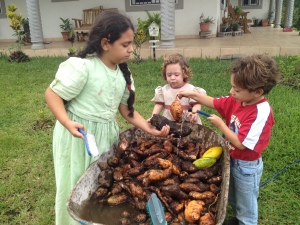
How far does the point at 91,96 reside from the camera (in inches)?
80.1

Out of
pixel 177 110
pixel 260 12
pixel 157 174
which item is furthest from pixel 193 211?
pixel 260 12

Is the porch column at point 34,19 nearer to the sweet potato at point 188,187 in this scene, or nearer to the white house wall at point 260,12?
the sweet potato at point 188,187

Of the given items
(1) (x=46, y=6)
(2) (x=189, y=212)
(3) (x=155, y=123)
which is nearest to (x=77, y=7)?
(1) (x=46, y=6)

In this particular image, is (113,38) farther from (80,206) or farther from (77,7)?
(77,7)

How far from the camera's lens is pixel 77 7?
504 inches

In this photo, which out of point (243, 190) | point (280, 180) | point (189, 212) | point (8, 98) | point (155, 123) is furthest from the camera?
point (8, 98)

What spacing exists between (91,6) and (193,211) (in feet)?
40.7

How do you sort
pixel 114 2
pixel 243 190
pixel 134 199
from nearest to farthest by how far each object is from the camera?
pixel 134 199, pixel 243 190, pixel 114 2

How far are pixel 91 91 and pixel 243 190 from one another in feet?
4.43

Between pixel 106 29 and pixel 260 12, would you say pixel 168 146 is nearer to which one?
pixel 106 29

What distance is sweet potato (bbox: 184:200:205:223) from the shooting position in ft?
5.35

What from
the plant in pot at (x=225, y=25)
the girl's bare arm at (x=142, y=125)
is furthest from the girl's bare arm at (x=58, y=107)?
the plant in pot at (x=225, y=25)

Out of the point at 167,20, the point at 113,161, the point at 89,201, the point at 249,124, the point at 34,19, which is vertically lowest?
the point at 89,201

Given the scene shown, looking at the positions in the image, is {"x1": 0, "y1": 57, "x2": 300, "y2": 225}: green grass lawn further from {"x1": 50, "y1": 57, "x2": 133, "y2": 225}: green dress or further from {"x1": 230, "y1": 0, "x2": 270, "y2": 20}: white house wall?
{"x1": 230, "y1": 0, "x2": 270, "y2": 20}: white house wall
